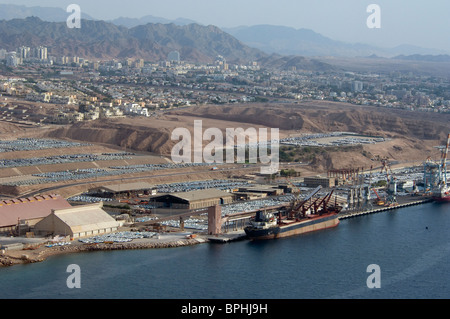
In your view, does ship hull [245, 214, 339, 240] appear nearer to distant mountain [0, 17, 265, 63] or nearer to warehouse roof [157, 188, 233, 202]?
warehouse roof [157, 188, 233, 202]

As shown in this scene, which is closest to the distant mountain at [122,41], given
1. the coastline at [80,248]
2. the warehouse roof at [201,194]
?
the warehouse roof at [201,194]

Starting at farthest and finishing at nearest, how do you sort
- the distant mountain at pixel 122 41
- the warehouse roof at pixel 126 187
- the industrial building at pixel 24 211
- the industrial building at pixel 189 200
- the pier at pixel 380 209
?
the distant mountain at pixel 122 41 → the warehouse roof at pixel 126 187 → the pier at pixel 380 209 → the industrial building at pixel 189 200 → the industrial building at pixel 24 211

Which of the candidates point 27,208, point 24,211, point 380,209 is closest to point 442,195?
point 380,209

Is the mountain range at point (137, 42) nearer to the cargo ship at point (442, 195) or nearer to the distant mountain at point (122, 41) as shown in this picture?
the distant mountain at point (122, 41)

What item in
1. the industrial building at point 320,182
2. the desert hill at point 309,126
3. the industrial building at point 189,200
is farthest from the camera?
the desert hill at point 309,126

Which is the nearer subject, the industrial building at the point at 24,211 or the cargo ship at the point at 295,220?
the industrial building at the point at 24,211

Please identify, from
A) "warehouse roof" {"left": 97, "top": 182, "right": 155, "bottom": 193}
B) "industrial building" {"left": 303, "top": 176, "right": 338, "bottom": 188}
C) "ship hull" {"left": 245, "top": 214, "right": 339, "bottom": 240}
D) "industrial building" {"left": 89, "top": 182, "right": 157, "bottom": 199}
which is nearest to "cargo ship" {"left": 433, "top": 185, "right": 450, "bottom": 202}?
"industrial building" {"left": 303, "top": 176, "right": 338, "bottom": 188}
